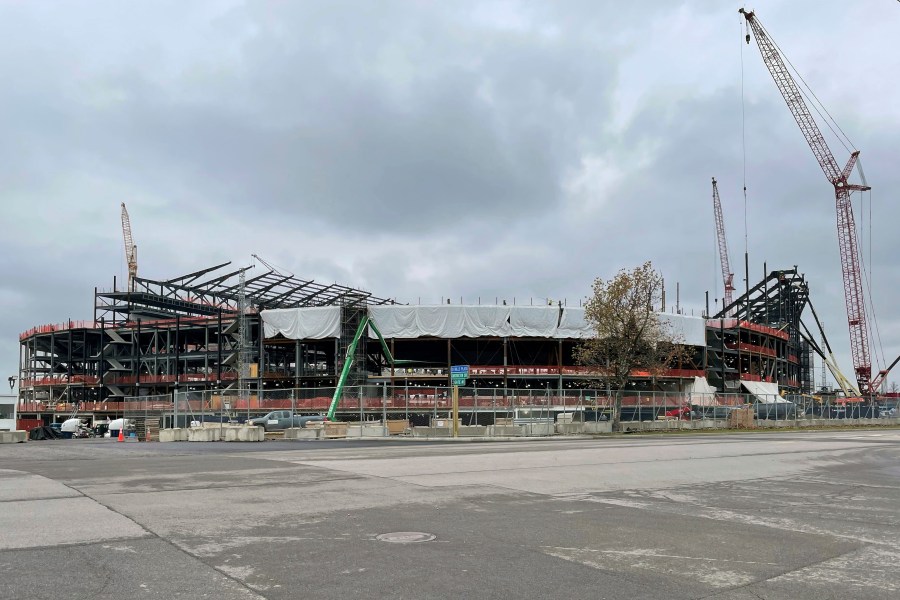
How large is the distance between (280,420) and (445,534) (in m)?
37.8

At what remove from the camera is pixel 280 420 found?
149 ft

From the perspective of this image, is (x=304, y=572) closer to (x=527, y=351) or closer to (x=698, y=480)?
(x=698, y=480)

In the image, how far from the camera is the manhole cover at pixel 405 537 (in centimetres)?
867

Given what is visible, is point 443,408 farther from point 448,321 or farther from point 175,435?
point 448,321

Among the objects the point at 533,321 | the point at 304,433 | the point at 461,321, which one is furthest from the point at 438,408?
the point at 533,321

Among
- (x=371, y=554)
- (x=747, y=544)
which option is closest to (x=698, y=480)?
(x=747, y=544)

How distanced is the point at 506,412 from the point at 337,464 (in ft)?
84.0

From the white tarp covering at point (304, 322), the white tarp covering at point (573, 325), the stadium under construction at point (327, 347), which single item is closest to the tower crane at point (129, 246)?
the stadium under construction at point (327, 347)

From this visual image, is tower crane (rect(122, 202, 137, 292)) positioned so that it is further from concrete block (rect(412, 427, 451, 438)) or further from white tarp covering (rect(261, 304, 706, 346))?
concrete block (rect(412, 427, 451, 438))

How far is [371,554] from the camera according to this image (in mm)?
7898

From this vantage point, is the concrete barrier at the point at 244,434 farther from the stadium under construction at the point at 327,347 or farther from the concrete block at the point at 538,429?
the stadium under construction at the point at 327,347

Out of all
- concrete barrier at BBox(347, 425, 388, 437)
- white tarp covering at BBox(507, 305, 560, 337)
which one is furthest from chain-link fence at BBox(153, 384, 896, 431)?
white tarp covering at BBox(507, 305, 560, 337)

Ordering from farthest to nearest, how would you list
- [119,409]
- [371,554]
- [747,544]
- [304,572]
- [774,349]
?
[774,349] → [119,409] → [747,544] → [371,554] → [304,572]

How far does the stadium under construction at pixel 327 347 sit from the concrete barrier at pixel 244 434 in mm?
35631
